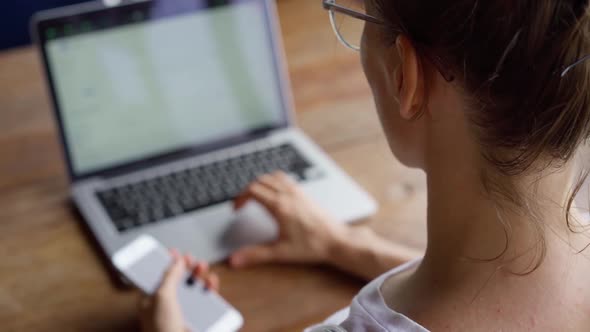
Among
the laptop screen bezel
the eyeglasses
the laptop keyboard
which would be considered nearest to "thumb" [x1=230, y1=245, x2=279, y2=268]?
the laptop keyboard

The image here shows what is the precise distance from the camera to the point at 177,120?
3.91 feet

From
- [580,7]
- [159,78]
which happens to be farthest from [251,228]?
[580,7]

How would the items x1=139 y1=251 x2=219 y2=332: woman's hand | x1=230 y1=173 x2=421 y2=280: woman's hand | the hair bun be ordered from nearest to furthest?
the hair bun < x1=139 y1=251 x2=219 y2=332: woman's hand < x1=230 y1=173 x2=421 y2=280: woman's hand

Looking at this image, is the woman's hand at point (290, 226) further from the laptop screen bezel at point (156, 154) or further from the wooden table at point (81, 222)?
the laptop screen bezel at point (156, 154)

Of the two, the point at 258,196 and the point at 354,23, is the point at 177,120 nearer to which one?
the point at 258,196

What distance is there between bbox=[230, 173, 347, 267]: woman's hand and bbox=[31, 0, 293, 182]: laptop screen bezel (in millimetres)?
149

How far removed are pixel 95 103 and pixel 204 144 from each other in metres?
0.18

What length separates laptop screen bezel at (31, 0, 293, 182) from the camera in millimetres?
1104

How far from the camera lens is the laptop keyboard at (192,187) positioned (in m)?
1.08

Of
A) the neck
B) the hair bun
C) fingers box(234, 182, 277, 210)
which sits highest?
the hair bun

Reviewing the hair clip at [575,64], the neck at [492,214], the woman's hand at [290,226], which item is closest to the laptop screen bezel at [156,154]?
the woman's hand at [290,226]

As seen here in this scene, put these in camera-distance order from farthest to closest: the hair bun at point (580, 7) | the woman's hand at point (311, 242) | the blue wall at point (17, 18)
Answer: the blue wall at point (17, 18)
the woman's hand at point (311, 242)
the hair bun at point (580, 7)

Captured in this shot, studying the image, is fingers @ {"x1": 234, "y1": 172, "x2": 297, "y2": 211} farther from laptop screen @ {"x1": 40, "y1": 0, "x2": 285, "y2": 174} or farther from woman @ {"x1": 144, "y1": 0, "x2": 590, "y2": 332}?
woman @ {"x1": 144, "y1": 0, "x2": 590, "y2": 332}

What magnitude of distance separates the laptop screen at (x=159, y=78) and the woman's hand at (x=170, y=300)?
268 mm
